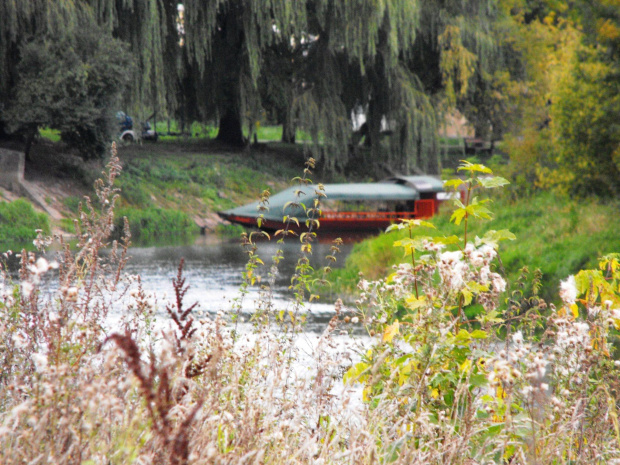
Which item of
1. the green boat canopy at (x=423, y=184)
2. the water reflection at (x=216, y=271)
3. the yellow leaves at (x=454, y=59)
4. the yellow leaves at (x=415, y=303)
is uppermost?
the yellow leaves at (x=454, y=59)

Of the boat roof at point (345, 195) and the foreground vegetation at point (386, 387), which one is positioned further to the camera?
the boat roof at point (345, 195)

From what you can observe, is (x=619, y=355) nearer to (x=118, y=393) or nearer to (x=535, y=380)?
(x=535, y=380)

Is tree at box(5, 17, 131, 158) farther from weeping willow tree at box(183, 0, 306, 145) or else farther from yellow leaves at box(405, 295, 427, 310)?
yellow leaves at box(405, 295, 427, 310)

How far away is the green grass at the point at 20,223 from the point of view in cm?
1880

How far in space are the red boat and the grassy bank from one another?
6092 mm

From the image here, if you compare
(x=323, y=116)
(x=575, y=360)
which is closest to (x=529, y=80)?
(x=323, y=116)

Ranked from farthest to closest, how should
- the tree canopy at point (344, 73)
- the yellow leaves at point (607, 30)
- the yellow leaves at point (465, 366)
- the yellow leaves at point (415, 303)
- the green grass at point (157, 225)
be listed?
1. the green grass at point (157, 225)
2. the tree canopy at point (344, 73)
3. the yellow leaves at point (607, 30)
4. the yellow leaves at point (415, 303)
5. the yellow leaves at point (465, 366)

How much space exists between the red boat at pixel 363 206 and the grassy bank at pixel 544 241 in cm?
609

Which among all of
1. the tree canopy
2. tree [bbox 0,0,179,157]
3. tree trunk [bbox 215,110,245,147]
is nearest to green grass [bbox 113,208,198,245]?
the tree canopy

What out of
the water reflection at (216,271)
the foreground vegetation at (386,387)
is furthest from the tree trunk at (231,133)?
the foreground vegetation at (386,387)

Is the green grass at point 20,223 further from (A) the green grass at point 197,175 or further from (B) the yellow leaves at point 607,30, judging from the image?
(B) the yellow leaves at point 607,30

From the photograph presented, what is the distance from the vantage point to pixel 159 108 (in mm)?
23359

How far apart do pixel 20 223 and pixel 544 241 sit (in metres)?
12.3

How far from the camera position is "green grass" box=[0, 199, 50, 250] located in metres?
18.8
